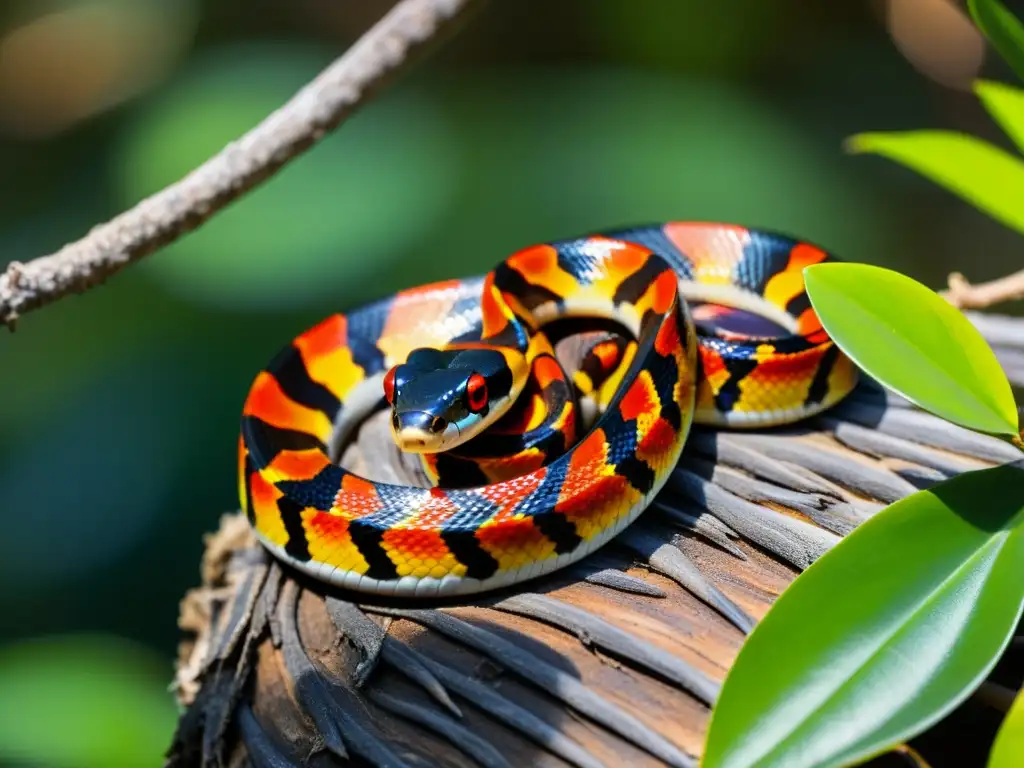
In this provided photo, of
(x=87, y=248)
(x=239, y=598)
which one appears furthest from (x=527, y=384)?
(x=87, y=248)

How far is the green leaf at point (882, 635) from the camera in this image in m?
0.83

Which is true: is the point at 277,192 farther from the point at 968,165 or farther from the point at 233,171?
the point at 968,165

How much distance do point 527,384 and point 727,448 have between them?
366 millimetres

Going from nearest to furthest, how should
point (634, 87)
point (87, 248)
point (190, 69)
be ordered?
point (87, 248) → point (190, 69) → point (634, 87)

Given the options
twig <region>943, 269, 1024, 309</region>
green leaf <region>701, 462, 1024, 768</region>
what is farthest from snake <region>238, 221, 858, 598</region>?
green leaf <region>701, 462, 1024, 768</region>

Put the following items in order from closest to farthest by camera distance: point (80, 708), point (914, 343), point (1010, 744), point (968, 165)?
1. point (1010, 744)
2. point (914, 343)
3. point (968, 165)
4. point (80, 708)

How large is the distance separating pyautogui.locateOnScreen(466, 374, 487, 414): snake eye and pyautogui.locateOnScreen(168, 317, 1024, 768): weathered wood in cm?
19

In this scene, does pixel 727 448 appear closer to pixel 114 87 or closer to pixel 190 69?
pixel 190 69

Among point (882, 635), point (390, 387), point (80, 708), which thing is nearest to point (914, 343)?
point (882, 635)

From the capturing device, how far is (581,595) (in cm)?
123

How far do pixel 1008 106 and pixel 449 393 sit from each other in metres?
0.91

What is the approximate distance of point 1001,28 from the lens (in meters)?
1.12

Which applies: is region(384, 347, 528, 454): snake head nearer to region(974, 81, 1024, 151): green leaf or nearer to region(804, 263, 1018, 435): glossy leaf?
region(804, 263, 1018, 435): glossy leaf

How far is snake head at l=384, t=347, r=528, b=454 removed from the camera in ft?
4.67
